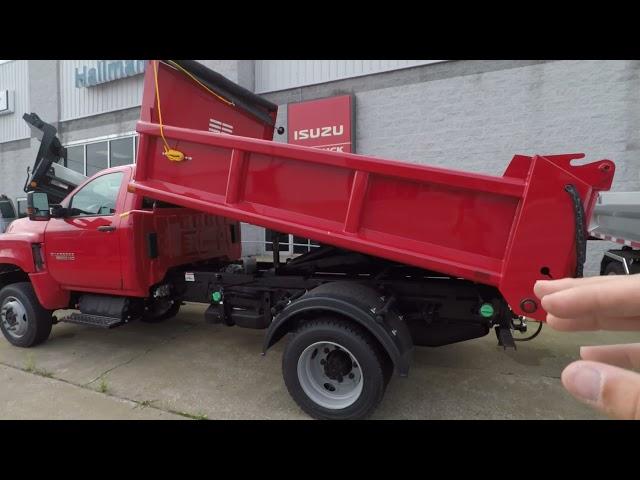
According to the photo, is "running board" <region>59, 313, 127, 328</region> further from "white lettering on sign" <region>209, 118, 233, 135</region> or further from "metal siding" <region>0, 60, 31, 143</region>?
"metal siding" <region>0, 60, 31, 143</region>

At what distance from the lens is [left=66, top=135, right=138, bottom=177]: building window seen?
38.6 feet

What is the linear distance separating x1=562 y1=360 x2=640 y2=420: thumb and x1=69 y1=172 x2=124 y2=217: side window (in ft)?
14.2

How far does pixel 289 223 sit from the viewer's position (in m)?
2.87

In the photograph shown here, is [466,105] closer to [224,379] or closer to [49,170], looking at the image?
[224,379]

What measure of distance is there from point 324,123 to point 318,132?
262 mm

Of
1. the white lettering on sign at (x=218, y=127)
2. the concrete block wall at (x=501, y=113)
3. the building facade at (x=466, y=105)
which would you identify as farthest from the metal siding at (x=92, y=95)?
the white lettering on sign at (x=218, y=127)

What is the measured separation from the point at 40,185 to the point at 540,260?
243 inches

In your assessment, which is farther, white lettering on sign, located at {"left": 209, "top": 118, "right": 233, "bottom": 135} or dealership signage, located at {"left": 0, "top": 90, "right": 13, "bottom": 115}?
dealership signage, located at {"left": 0, "top": 90, "right": 13, "bottom": 115}

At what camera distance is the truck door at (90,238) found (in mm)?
3922

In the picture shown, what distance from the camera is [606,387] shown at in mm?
790

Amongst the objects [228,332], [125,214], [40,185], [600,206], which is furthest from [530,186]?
[40,185]

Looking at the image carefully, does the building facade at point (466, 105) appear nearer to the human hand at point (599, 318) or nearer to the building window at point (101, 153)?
the building window at point (101, 153)

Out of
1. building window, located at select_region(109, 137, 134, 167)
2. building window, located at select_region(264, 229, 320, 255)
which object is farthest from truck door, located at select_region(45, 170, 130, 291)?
building window, located at select_region(109, 137, 134, 167)

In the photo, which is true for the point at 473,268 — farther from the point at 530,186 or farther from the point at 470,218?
the point at 530,186
